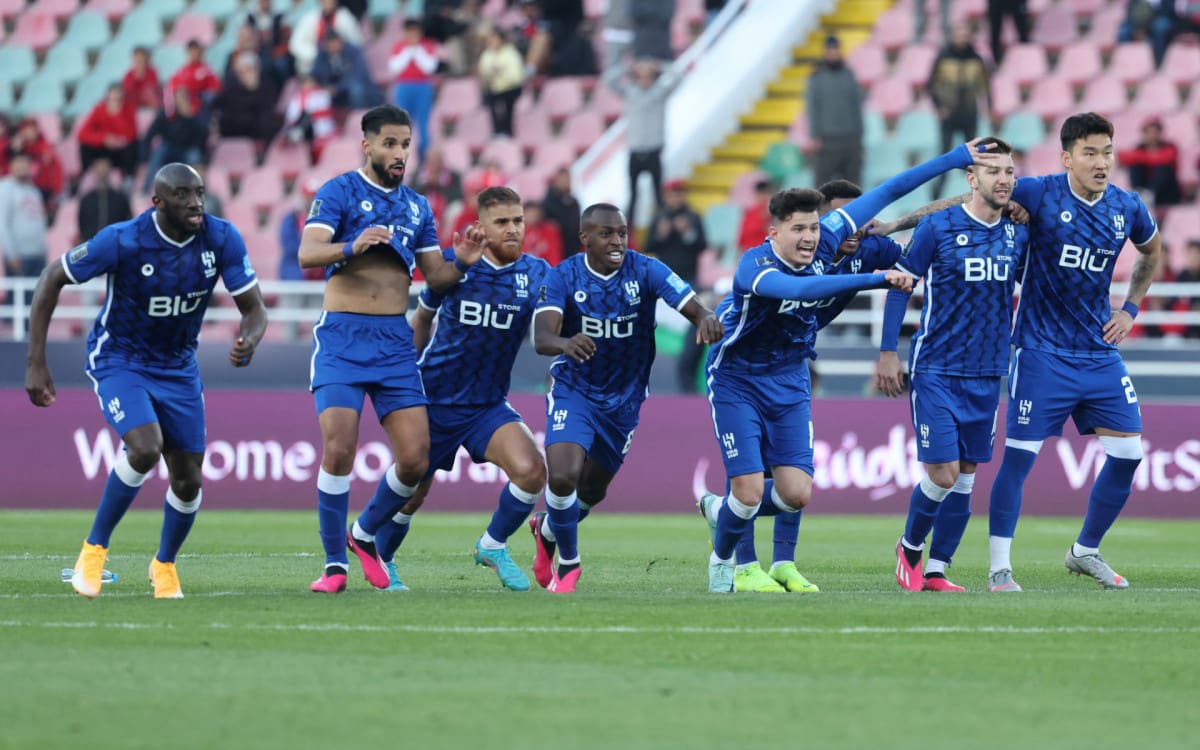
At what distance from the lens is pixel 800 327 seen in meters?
11.1

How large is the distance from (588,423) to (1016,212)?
2640 mm

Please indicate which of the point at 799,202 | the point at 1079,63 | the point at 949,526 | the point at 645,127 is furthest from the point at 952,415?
the point at 1079,63

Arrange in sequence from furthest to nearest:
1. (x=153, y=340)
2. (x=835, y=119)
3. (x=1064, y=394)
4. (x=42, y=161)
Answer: (x=42, y=161), (x=835, y=119), (x=1064, y=394), (x=153, y=340)

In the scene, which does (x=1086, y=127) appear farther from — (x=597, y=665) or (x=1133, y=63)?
(x=1133, y=63)

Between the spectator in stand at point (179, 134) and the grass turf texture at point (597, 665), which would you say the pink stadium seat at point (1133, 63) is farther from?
the grass turf texture at point (597, 665)

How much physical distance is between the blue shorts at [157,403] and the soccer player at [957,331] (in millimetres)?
3694

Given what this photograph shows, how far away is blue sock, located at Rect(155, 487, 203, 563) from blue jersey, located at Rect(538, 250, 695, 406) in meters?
2.23

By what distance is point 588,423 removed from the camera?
36.8ft

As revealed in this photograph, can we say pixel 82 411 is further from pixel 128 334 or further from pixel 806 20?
pixel 806 20

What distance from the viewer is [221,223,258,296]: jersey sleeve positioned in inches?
407

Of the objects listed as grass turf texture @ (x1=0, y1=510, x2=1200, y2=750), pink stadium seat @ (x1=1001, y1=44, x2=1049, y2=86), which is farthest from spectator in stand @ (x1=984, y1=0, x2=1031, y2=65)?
grass turf texture @ (x1=0, y1=510, x2=1200, y2=750)

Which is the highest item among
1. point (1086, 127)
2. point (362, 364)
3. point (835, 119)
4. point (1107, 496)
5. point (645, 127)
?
point (835, 119)

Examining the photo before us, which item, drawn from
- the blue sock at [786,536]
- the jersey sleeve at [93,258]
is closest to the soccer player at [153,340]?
the jersey sleeve at [93,258]

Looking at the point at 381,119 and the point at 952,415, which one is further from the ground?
the point at 381,119
